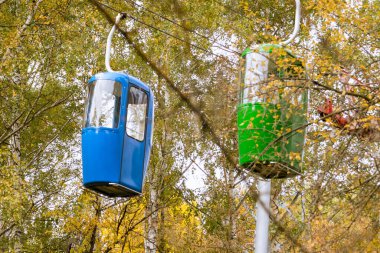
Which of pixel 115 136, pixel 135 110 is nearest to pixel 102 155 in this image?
pixel 115 136

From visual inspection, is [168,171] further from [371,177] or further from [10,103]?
[371,177]

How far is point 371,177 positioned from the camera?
5938 mm

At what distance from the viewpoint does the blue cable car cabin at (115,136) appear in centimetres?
1170

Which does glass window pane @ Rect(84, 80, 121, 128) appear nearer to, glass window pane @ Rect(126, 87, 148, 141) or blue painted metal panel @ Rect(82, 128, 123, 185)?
blue painted metal panel @ Rect(82, 128, 123, 185)

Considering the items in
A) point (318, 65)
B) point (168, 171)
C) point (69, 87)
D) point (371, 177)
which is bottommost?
point (371, 177)

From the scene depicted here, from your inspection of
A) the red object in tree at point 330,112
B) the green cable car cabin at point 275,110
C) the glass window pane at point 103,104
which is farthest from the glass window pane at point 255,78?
the glass window pane at point 103,104

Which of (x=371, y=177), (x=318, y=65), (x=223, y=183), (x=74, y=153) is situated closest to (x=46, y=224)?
(x=74, y=153)

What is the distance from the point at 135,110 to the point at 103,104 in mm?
688

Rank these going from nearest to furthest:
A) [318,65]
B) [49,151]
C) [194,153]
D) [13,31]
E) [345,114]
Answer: [345,114], [318,65], [13,31], [194,153], [49,151]

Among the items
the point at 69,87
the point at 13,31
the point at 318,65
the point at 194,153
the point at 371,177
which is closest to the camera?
the point at 371,177

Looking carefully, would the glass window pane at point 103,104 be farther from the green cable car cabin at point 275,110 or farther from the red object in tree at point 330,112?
the red object in tree at point 330,112

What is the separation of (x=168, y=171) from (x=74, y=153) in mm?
2491

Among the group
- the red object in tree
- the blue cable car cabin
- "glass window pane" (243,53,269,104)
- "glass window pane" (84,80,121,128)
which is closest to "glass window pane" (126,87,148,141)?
the blue cable car cabin

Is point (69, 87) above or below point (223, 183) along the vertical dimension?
above
